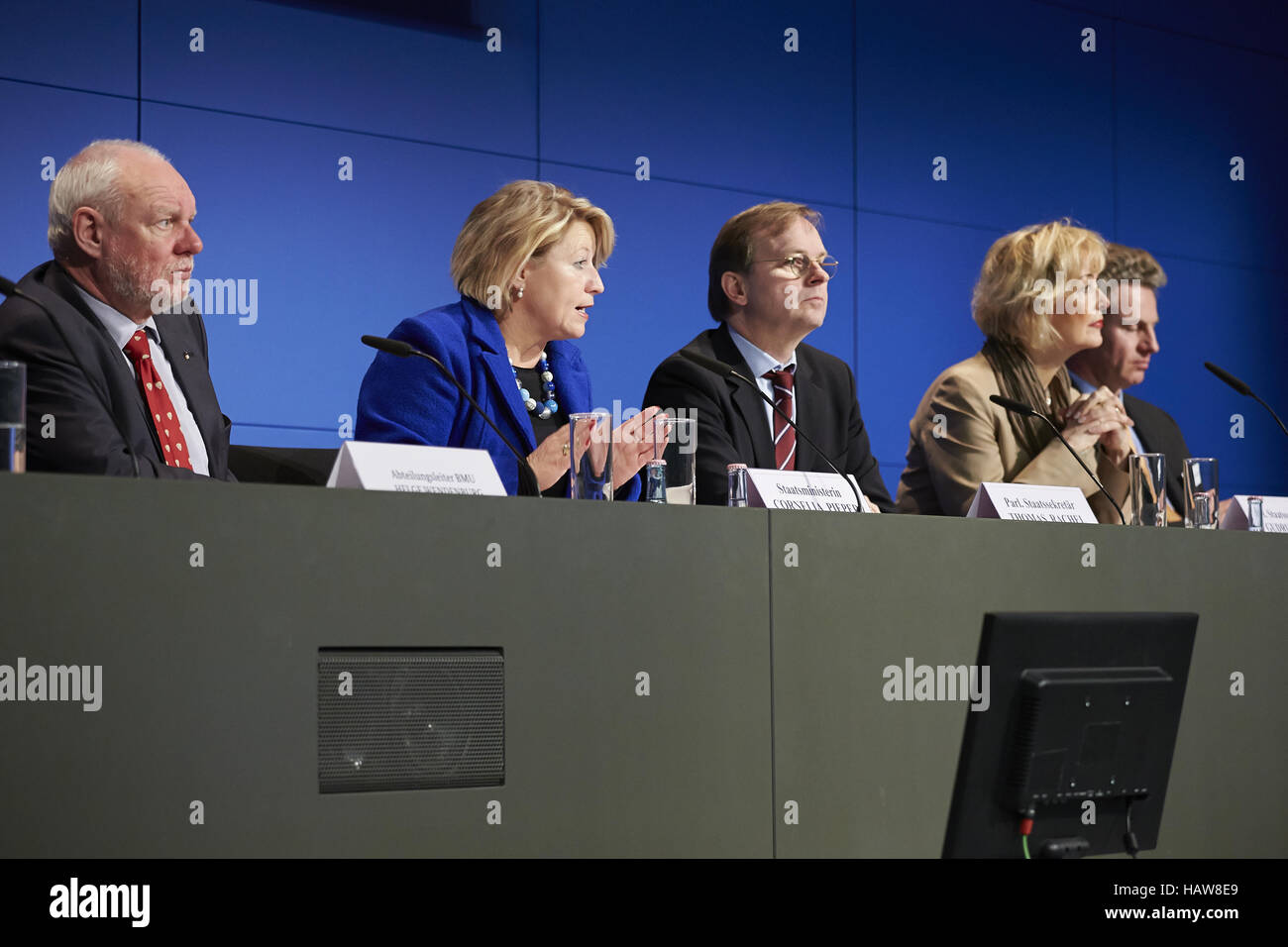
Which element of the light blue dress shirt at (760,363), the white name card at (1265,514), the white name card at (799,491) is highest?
the light blue dress shirt at (760,363)

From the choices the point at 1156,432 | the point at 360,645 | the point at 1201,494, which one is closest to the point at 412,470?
the point at 360,645

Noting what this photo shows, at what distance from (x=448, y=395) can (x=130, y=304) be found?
0.52 m

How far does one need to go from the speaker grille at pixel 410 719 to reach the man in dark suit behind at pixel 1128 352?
6.99ft

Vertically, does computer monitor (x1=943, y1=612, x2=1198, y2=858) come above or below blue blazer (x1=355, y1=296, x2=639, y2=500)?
below

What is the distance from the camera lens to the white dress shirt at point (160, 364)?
2.05m

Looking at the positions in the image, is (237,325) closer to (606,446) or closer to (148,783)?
(606,446)

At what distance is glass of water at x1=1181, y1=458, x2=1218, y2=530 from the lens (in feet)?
7.18

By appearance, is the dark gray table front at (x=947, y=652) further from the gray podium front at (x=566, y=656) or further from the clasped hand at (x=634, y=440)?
the clasped hand at (x=634, y=440)

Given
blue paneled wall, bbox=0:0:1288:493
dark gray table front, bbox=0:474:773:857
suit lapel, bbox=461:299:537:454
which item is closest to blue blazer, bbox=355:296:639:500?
suit lapel, bbox=461:299:537:454

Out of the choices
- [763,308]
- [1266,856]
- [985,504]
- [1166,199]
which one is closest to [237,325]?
[763,308]

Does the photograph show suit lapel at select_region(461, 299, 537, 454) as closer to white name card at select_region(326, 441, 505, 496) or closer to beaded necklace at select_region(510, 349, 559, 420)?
beaded necklace at select_region(510, 349, 559, 420)

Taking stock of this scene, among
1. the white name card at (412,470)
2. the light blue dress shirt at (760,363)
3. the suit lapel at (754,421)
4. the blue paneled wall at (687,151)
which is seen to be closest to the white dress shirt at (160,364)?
the white name card at (412,470)

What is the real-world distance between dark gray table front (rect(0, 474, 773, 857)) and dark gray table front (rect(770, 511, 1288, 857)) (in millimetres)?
56

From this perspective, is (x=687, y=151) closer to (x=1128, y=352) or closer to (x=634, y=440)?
(x=1128, y=352)
